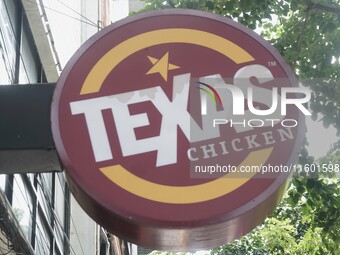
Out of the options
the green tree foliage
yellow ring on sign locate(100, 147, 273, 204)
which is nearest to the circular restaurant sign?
yellow ring on sign locate(100, 147, 273, 204)

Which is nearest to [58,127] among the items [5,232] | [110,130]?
[110,130]

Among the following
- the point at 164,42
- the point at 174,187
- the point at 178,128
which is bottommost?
the point at 174,187

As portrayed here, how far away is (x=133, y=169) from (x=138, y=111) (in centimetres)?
36

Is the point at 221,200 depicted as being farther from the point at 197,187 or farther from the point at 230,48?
the point at 230,48

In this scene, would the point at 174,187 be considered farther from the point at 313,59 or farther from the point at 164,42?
the point at 313,59

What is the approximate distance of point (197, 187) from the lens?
371cm

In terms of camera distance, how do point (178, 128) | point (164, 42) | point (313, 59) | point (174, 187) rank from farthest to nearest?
point (313, 59)
point (164, 42)
point (178, 128)
point (174, 187)

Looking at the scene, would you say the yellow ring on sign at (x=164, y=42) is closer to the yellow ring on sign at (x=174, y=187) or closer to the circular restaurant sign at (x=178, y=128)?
the circular restaurant sign at (x=178, y=128)

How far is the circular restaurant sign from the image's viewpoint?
367cm

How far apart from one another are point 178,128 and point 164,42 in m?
0.62

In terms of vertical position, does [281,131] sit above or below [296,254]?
below

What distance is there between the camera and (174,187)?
3721mm

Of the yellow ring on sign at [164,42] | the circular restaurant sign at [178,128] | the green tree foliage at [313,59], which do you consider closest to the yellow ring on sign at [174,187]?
the circular restaurant sign at [178,128]

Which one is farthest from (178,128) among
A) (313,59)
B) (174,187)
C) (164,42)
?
(313,59)
